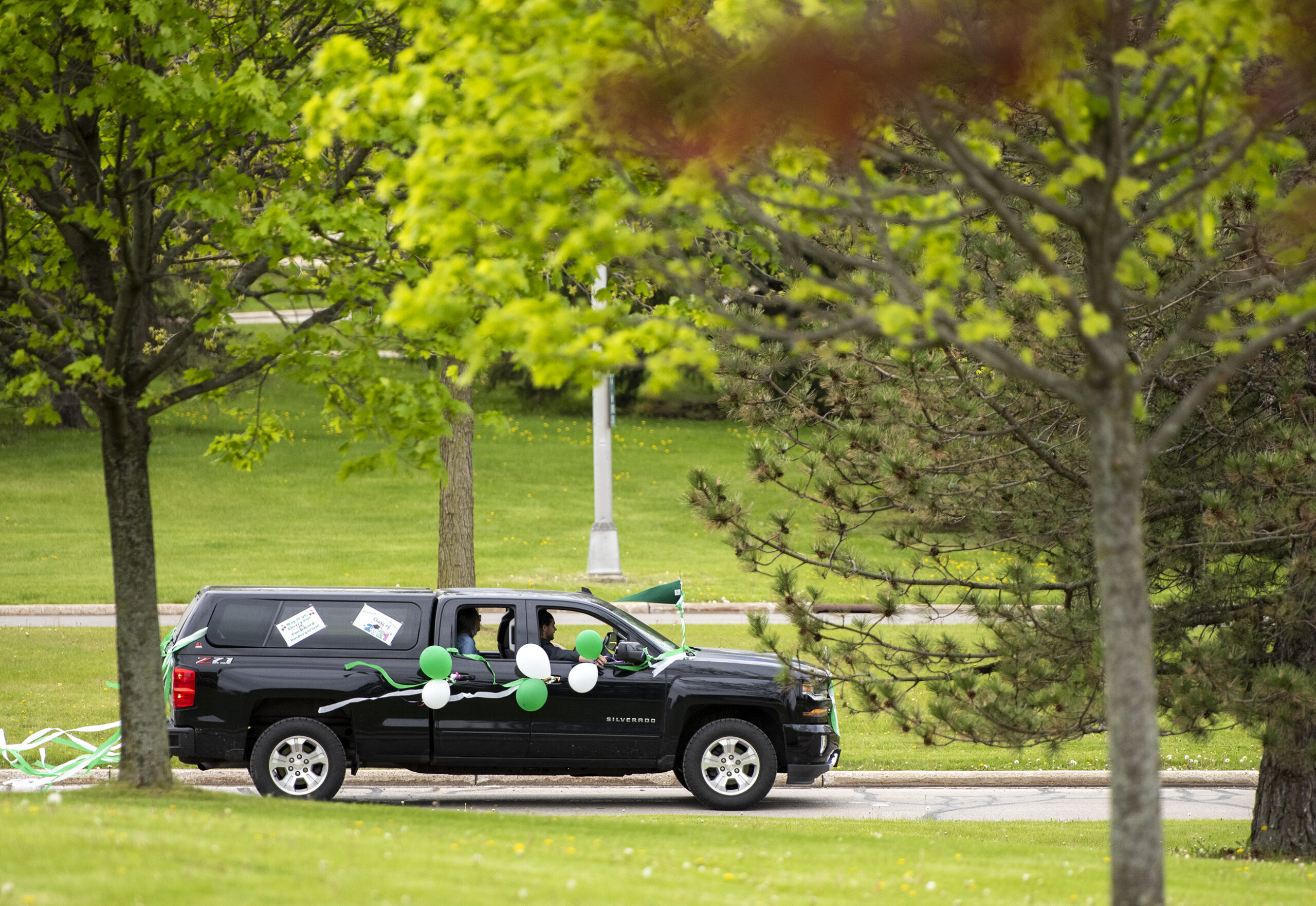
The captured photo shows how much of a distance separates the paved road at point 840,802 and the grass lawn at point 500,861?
139 centimetres

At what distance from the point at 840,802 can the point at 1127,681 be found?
21.8ft

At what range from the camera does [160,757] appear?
29.8 feet

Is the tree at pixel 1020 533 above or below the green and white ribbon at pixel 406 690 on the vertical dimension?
above

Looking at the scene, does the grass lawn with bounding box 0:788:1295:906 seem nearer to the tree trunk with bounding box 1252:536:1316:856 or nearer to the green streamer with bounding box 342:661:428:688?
the tree trunk with bounding box 1252:536:1316:856

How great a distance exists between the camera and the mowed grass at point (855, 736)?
13.2 metres

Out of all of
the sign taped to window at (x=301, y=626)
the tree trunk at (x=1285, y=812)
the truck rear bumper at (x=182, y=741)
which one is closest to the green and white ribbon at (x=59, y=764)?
the truck rear bumper at (x=182, y=741)

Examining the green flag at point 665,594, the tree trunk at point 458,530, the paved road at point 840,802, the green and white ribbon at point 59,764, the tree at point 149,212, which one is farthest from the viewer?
the tree trunk at point 458,530

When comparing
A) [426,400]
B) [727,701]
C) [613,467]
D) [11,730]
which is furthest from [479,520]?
[426,400]

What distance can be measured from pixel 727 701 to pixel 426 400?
400 cm

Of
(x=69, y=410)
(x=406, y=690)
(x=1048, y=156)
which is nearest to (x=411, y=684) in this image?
(x=406, y=690)

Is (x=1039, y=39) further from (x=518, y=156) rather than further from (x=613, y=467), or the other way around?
(x=613, y=467)

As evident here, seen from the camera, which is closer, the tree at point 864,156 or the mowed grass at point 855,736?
the tree at point 864,156

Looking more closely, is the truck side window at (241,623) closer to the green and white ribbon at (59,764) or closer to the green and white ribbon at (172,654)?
the green and white ribbon at (172,654)

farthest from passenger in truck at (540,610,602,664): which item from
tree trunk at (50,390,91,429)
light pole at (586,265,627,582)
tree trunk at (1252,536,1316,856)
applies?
tree trunk at (50,390,91,429)
